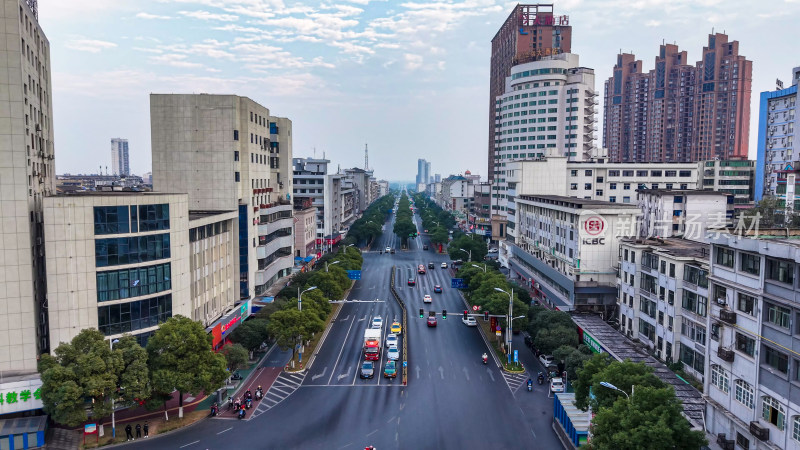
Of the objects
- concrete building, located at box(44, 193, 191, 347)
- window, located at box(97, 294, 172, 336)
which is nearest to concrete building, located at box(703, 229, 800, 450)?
concrete building, located at box(44, 193, 191, 347)


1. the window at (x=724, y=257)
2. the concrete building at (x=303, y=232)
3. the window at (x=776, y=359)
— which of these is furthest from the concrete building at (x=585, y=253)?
the concrete building at (x=303, y=232)

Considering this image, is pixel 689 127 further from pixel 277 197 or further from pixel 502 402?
pixel 502 402

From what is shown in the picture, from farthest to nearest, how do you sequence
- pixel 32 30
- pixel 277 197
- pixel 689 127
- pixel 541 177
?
pixel 689 127, pixel 541 177, pixel 277 197, pixel 32 30

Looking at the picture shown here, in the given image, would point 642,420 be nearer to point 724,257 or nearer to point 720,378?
point 720,378

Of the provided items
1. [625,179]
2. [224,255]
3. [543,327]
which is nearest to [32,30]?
[224,255]

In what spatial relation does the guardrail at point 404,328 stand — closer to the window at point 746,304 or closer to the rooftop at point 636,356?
the rooftop at point 636,356

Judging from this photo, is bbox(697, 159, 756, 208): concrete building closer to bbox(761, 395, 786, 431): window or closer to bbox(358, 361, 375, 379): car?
bbox(358, 361, 375, 379): car
